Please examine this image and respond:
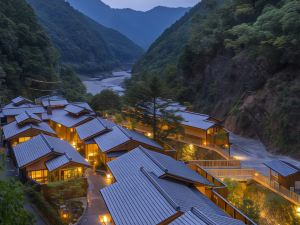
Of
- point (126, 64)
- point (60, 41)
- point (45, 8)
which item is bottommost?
point (126, 64)

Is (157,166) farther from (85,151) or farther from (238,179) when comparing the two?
(85,151)

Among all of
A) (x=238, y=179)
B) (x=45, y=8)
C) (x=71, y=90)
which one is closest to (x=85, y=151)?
(x=238, y=179)

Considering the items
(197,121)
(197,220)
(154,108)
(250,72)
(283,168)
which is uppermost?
(250,72)

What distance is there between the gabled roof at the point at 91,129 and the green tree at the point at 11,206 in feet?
74.6

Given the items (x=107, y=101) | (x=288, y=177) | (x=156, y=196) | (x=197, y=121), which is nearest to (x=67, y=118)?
(x=107, y=101)

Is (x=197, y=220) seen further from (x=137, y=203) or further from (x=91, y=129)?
(x=91, y=129)

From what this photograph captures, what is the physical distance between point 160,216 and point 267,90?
23.1 meters

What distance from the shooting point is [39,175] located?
22.0m

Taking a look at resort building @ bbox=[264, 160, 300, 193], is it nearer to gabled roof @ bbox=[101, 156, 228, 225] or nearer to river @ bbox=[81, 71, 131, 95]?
gabled roof @ bbox=[101, 156, 228, 225]

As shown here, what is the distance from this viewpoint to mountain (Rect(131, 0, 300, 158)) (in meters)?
28.6

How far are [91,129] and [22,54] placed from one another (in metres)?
31.3

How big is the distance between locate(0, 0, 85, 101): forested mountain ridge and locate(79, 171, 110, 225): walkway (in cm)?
2735

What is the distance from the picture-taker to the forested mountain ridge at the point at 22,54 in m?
52.3

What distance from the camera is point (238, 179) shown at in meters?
21.6
